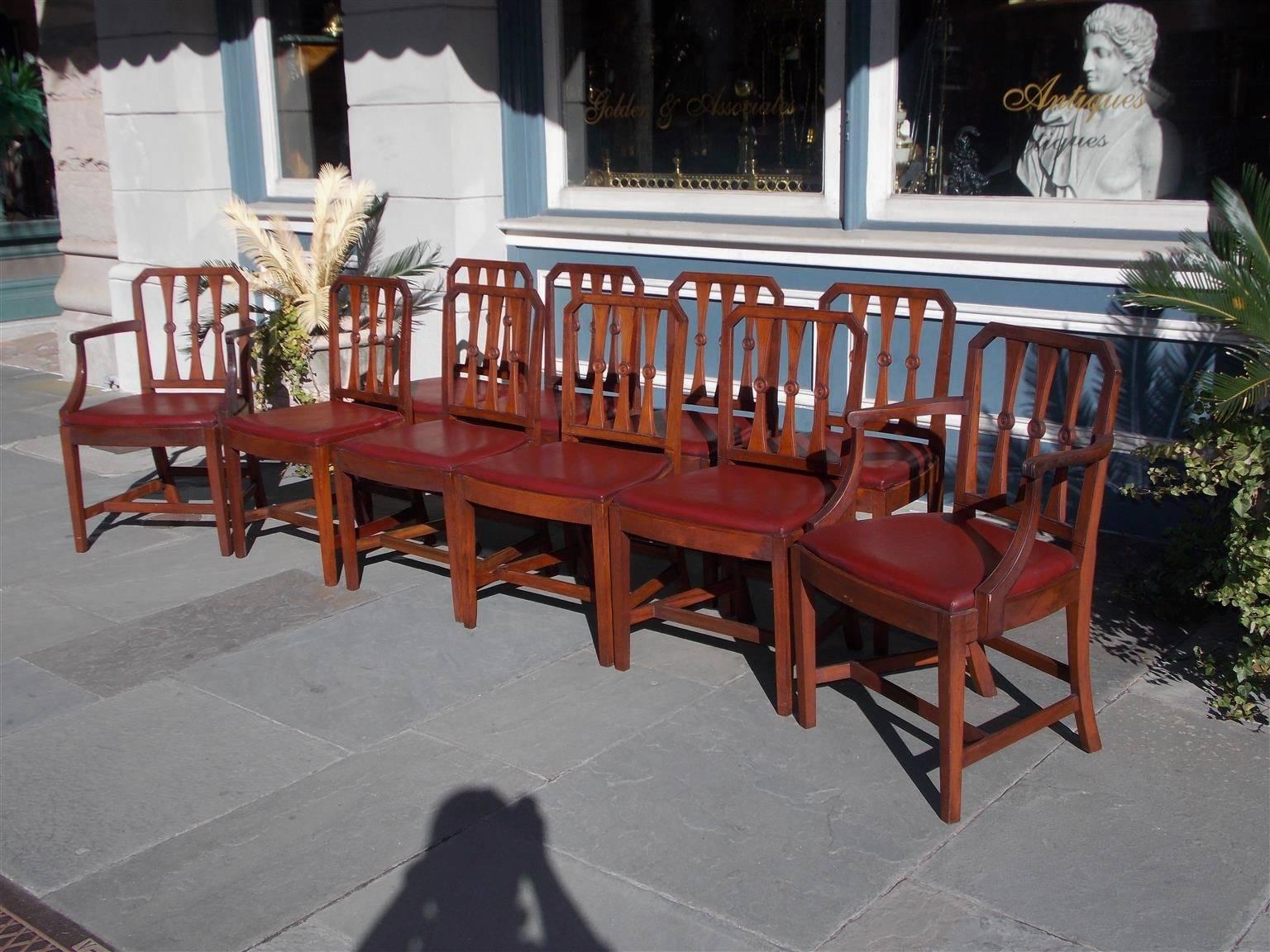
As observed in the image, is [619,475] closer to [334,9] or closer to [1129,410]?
[1129,410]

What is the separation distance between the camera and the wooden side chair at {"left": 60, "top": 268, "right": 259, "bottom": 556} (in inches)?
201

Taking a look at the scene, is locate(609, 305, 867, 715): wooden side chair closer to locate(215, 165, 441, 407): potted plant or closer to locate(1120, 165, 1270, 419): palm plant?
locate(1120, 165, 1270, 419): palm plant

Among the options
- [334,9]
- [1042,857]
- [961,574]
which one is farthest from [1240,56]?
[334,9]

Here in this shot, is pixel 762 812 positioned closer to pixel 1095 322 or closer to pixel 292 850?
pixel 292 850

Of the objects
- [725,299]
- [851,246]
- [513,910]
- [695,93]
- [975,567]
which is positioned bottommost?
[513,910]

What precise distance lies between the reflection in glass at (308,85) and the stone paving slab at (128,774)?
168 inches

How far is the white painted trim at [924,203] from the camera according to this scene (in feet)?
16.1

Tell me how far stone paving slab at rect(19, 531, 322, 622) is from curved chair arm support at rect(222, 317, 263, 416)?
1.93ft

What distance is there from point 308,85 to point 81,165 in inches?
79.1

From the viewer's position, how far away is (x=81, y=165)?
8555 millimetres

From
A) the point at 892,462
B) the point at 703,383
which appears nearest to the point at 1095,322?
the point at 892,462

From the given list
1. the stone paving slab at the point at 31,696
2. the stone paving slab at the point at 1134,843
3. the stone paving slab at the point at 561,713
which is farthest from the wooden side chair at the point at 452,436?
the stone paving slab at the point at 1134,843

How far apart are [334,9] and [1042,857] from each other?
20.0 ft

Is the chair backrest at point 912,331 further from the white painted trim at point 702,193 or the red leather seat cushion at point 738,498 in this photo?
the white painted trim at point 702,193
